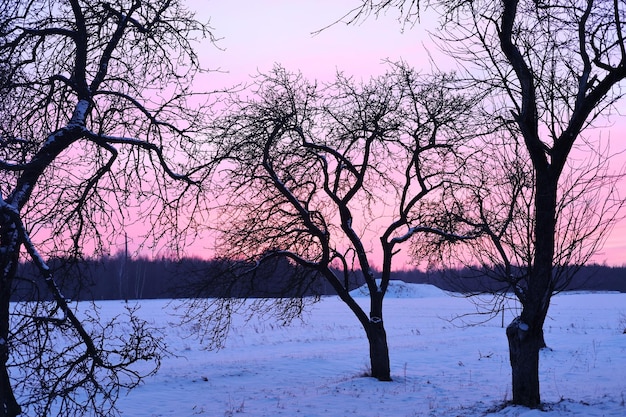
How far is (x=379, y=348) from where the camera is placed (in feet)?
44.9

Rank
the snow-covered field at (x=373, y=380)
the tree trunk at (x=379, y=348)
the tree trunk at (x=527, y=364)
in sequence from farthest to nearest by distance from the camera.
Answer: the tree trunk at (x=379, y=348) < the snow-covered field at (x=373, y=380) < the tree trunk at (x=527, y=364)

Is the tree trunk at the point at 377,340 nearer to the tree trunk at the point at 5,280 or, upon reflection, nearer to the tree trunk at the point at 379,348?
the tree trunk at the point at 379,348

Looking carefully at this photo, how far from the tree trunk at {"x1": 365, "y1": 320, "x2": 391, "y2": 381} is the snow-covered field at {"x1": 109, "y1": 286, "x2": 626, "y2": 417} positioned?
33cm

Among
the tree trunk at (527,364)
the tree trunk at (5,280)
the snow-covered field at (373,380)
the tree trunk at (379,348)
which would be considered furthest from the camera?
the tree trunk at (379,348)

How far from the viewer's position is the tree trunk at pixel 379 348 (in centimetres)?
1358

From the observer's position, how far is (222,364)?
18.3 metres

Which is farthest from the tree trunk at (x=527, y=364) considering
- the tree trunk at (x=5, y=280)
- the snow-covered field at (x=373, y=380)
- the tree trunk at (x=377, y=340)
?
the tree trunk at (x=5, y=280)

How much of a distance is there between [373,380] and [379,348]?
82cm

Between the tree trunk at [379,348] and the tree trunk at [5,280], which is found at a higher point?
the tree trunk at [5,280]

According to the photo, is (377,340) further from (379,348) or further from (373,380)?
(373,380)

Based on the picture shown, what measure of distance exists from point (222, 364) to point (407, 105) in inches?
421

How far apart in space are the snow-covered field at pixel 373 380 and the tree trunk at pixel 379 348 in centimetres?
33

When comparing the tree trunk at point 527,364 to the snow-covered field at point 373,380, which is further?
the snow-covered field at point 373,380

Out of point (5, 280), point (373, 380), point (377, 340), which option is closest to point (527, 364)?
point (377, 340)
